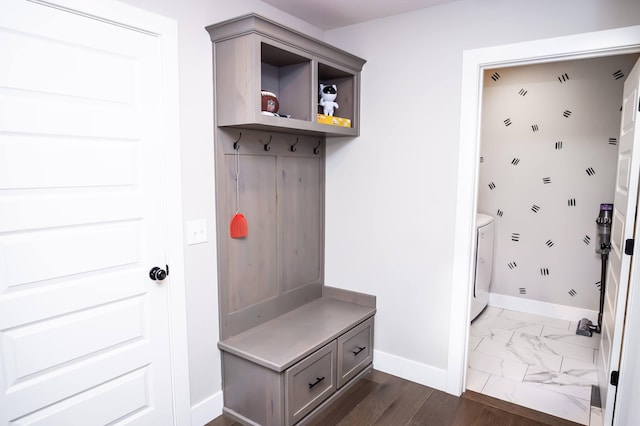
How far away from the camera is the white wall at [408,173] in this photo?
2.43 m

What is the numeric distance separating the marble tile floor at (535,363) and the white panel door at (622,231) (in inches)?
9.4

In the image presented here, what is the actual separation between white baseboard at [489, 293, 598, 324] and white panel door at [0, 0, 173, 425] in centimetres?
328

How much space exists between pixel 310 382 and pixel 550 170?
2917mm

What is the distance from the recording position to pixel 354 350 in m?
2.64

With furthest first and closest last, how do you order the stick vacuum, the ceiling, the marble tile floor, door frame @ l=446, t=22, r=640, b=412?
the stick vacuum
the marble tile floor
the ceiling
door frame @ l=446, t=22, r=640, b=412

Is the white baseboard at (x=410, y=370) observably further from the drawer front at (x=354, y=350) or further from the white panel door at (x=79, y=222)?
the white panel door at (x=79, y=222)

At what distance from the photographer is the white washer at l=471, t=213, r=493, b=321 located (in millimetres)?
3459

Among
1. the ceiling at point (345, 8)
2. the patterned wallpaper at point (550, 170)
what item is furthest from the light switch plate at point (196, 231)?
the patterned wallpaper at point (550, 170)

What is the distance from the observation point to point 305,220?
2844 millimetres

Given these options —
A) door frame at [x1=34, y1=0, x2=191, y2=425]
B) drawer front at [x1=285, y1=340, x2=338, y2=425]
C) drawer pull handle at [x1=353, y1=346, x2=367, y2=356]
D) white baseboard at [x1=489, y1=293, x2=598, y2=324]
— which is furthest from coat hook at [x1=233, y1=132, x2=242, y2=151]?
white baseboard at [x1=489, y1=293, x2=598, y2=324]

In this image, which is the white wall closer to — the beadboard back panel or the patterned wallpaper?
the beadboard back panel

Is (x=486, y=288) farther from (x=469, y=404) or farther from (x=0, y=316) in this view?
(x=0, y=316)

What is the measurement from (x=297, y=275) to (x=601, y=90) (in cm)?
298

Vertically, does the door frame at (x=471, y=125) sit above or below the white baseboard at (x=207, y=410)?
above
